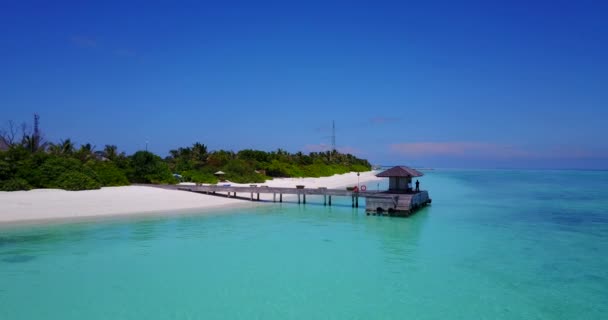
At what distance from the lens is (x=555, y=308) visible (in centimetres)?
1131

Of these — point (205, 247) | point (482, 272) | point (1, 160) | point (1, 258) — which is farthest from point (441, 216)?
point (1, 160)

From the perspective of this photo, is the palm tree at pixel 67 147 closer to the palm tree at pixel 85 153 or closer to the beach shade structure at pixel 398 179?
the palm tree at pixel 85 153

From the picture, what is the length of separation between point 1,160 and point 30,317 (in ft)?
80.2

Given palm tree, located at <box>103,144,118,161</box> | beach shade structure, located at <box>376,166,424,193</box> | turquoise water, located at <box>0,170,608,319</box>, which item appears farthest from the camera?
palm tree, located at <box>103,144,118,161</box>

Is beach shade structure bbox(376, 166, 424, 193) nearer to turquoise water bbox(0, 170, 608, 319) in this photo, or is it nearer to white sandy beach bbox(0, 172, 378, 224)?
turquoise water bbox(0, 170, 608, 319)

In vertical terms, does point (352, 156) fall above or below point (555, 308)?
above

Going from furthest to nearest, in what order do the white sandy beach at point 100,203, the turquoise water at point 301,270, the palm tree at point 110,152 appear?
the palm tree at point 110,152
the white sandy beach at point 100,203
the turquoise water at point 301,270

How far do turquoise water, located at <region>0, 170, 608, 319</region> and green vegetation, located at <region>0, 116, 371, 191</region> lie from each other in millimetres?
10213

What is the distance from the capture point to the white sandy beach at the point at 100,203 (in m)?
25.9

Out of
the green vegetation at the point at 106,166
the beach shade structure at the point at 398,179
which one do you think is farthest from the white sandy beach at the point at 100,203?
the beach shade structure at the point at 398,179

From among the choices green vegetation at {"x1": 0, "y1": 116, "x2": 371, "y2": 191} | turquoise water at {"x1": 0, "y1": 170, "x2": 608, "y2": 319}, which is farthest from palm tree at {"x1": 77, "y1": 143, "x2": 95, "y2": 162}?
turquoise water at {"x1": 0, "y1": 170, "x2": 608, "y2": 319}

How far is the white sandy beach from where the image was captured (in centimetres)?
2585

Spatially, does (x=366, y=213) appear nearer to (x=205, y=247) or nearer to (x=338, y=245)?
(x=338, y=245)

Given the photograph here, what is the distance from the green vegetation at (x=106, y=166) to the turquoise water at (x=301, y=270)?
33.5ft
